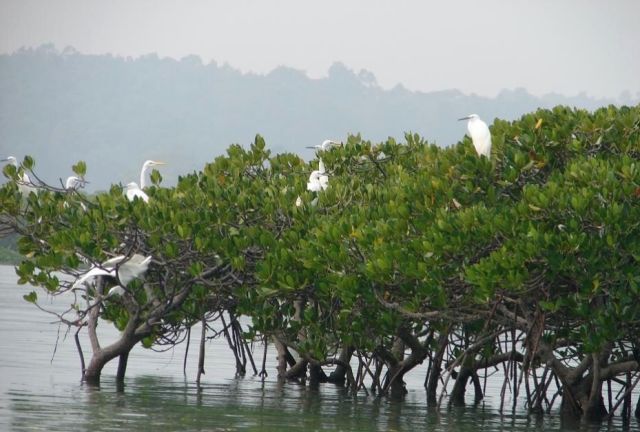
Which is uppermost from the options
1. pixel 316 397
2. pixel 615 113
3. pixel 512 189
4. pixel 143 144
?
pixel 143 144

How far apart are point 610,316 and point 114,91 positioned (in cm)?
18177

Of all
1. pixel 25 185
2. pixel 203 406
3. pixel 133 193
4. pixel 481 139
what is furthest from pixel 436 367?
pixel 25 185

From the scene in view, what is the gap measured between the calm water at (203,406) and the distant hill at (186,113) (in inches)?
5518

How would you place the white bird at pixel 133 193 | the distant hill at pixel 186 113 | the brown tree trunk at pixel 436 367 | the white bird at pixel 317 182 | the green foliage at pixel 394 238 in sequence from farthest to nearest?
the distant hill at pixel 186 113 < the white bird at pixel 317 182 < the white bird at pixel 133 193 < the brown tree trunk at pixel 436 367 < the green foliage at pixel 394 238

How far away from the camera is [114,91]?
188 metres

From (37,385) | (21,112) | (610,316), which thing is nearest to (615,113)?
(610,316)

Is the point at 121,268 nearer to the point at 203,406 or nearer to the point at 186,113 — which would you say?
the point at 203,406

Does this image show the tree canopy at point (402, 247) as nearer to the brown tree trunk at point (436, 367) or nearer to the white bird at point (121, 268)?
the brown tree trunk at point (436, 367)

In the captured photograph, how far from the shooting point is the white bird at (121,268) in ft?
40.4

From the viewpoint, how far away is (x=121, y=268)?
12.5 meters

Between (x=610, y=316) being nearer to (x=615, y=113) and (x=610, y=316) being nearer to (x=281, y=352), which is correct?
(x=615, y=113)

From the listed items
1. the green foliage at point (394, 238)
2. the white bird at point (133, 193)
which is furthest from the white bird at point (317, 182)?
the white bird at point (133, 193)

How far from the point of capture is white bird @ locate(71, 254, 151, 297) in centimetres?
1233

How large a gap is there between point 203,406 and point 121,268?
1.61 meters
